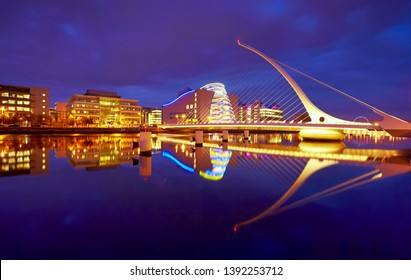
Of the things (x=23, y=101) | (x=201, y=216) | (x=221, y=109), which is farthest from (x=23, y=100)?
(x=201, y=216)

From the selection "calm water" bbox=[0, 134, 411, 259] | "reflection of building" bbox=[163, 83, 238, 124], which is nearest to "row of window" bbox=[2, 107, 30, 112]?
"reflection of building" bbox=[163, 83, 238, 124]

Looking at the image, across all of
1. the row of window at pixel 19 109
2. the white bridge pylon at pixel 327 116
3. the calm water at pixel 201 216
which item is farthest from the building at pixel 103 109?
the calm water at pixel 201 216

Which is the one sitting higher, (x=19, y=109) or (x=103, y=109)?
(x=103, y=109)

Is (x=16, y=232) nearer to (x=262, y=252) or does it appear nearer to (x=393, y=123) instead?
(x=262, y=252)

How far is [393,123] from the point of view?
31219mm

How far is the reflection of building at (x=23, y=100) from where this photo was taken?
277 feet

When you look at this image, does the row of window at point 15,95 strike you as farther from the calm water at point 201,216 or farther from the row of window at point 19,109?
the calm water at point 201,216

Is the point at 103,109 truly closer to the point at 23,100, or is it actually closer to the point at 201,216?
the point at 23,100

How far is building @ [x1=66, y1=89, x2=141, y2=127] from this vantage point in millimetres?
97562

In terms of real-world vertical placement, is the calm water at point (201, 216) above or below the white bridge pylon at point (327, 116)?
below

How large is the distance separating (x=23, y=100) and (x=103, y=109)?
87.9ft

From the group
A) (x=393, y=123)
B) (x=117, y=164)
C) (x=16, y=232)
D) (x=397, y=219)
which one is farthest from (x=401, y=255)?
(x=393, y=123)

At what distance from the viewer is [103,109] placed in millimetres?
103875

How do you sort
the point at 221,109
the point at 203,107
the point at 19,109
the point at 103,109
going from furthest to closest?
the point at 203,107 → the point at 103,109 → the point at 221,109 → the point at 19,109
